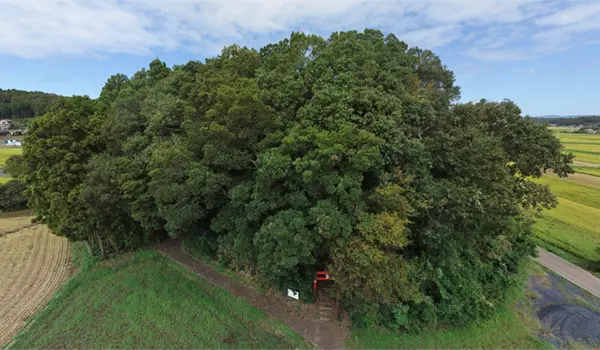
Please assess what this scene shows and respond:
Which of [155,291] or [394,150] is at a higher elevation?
[394,150]

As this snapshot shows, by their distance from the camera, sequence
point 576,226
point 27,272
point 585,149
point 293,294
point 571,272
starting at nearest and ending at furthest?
point 293,294 → point 571,272 → point 27,272 → point 576,226 → point 585,149

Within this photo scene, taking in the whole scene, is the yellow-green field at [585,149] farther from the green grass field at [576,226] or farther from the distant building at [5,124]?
the distant building at [5,124]

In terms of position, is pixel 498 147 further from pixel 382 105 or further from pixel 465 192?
pixel 382 105

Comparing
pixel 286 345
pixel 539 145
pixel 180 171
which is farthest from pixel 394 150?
pixel 180 171

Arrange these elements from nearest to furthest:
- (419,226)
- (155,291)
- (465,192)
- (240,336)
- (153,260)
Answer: (465,192) → (240,336) → (419,226) → (155,291) → (153,260)

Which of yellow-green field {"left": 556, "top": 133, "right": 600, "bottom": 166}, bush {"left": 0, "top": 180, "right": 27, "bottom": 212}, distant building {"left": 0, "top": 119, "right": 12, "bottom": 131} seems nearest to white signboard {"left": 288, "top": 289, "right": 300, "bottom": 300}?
bush {"left": 0, "top": 180, "right": 27, "bottom": 212}

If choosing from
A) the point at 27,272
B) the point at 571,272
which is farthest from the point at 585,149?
the point at 27,272

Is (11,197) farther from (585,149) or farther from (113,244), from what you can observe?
(585,149)

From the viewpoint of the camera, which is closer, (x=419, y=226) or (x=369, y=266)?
(x=369, y=266)
